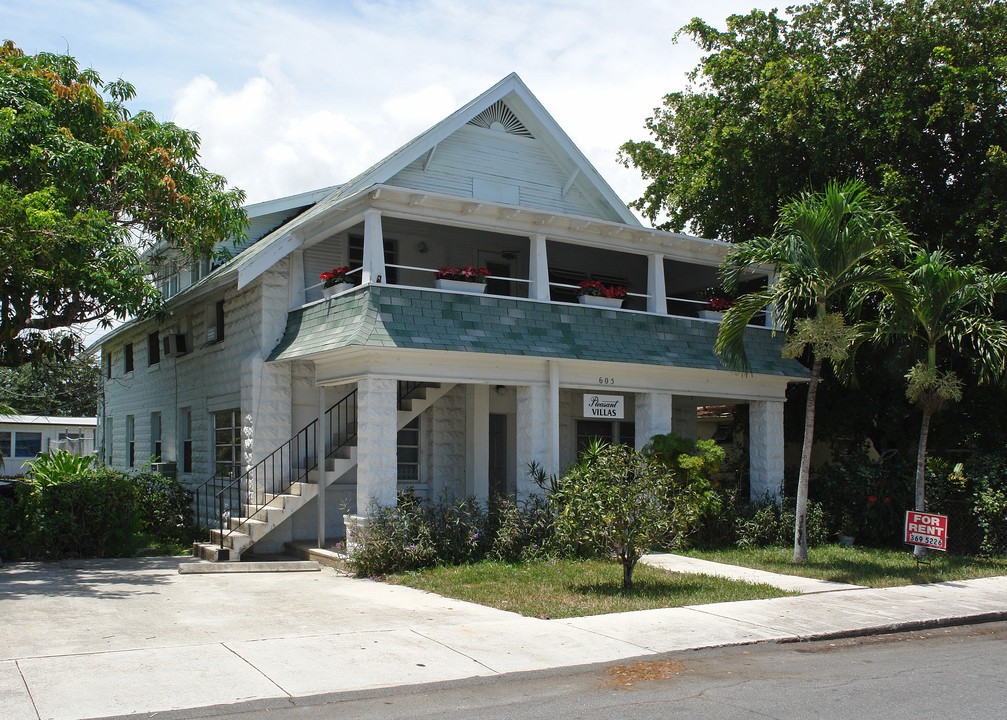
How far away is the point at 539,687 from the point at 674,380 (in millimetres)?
10663

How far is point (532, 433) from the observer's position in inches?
604

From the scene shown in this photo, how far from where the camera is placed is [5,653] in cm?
782

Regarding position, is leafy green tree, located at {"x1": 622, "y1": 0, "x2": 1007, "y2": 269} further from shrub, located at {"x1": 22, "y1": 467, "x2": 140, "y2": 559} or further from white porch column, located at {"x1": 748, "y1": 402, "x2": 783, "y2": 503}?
shrub, located at {"x1": 22, "y1": 467, "x2": 140, "y2": 559}

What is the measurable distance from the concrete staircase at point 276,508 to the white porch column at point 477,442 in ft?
3.98

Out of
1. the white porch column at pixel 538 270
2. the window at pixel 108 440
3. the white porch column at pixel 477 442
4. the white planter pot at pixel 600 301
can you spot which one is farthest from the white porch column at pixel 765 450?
the window at pixel 108 440

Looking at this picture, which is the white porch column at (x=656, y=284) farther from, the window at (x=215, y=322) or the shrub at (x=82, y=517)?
the shrub at (x=82, y=517)

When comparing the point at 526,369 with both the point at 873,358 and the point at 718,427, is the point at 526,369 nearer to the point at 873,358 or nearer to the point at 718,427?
the point at 873,358

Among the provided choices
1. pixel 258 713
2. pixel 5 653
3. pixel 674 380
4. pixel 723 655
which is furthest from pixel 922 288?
pixel 5 653

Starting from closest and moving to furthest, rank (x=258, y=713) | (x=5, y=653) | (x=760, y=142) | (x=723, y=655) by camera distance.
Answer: (x=258, y=713)
(x=5, y=653)
(x=723, y=655)
(x=760, y=142)

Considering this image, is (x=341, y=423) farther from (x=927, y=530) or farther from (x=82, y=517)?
(x=927, y=530)

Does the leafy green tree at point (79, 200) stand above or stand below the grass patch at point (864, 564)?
above

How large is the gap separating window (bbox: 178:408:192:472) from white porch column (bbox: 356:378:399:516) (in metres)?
8.06

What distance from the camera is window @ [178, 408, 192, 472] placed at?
20344 mm

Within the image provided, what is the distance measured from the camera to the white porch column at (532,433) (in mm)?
15242
